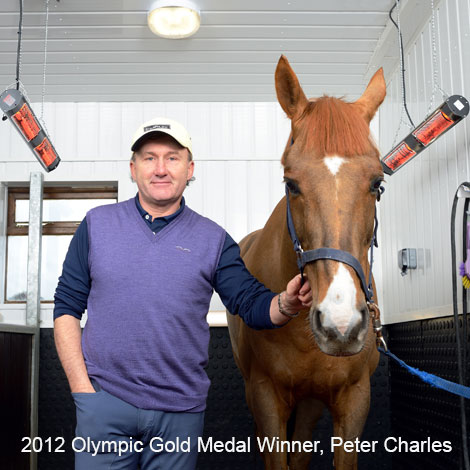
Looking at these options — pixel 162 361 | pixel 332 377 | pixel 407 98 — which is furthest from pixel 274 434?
pixel 407 98

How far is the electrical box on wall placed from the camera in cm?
335

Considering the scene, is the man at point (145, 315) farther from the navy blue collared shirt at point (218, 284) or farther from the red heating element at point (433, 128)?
the red heating element at point (433, 128)

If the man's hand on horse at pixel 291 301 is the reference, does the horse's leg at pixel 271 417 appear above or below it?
below

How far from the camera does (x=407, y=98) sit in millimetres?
3459

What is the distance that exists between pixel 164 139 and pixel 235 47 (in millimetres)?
2000

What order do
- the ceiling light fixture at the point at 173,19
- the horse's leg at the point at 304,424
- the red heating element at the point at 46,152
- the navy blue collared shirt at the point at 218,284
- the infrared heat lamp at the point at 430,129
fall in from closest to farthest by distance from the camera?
the navy blue collared shirt at the point at 218,284 < the infrared heat lamp at the point at 430,129 < the horse's leg at the point at 304,424 < the red heating element at the point at 46,152 < the ceiling light fixture at the point at 173,19

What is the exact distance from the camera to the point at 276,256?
6.99 ft

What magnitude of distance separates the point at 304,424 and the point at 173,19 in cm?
219

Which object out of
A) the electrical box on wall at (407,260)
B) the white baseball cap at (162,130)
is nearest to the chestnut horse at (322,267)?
the white baseball cap at (162,130)

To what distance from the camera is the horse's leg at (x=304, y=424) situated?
271 centimetres

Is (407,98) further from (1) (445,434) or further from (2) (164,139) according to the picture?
(2) (164,139)

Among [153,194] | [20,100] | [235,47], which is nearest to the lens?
[153,194]

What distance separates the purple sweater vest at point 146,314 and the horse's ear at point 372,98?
638mm

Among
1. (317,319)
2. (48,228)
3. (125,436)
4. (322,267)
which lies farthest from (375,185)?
(48,228)
